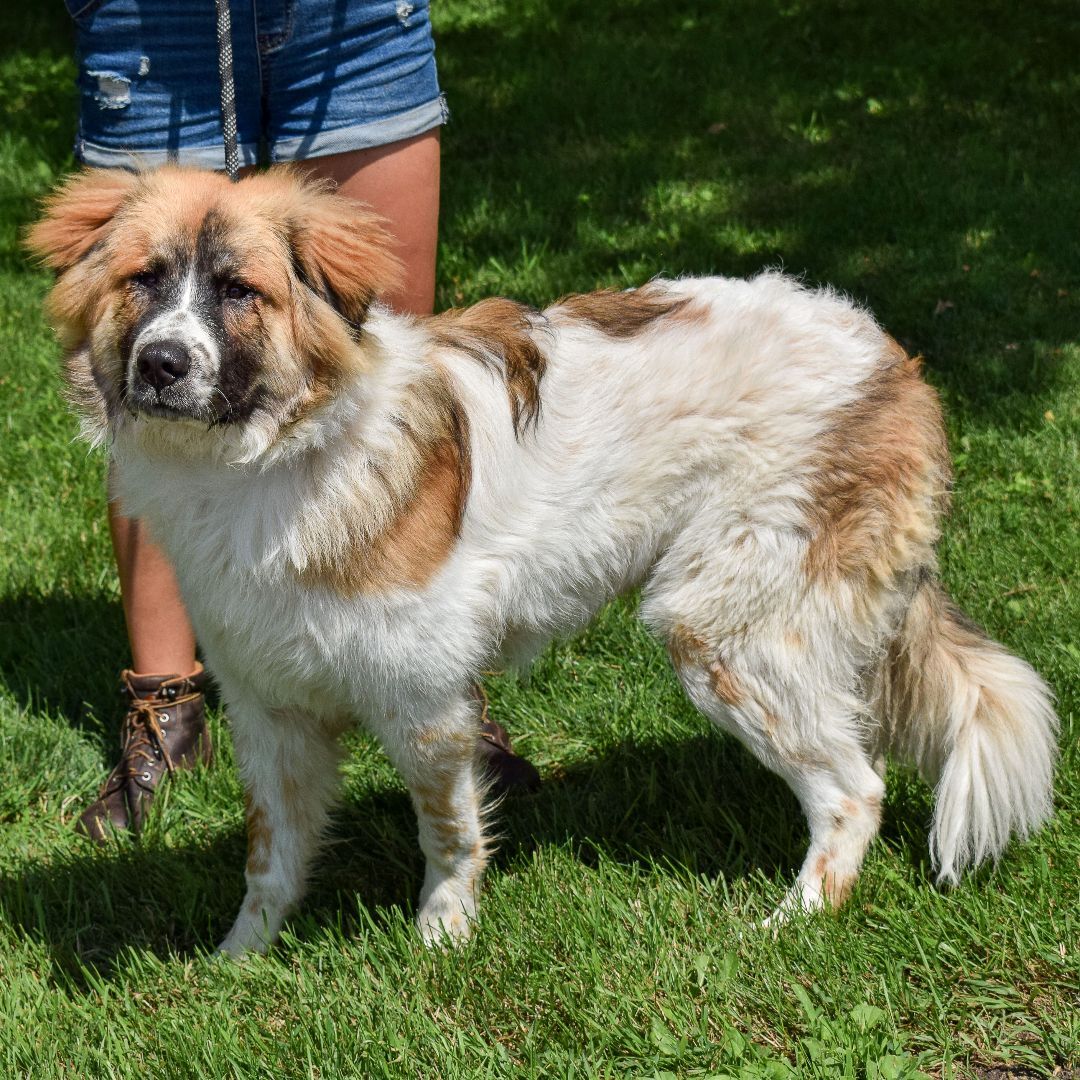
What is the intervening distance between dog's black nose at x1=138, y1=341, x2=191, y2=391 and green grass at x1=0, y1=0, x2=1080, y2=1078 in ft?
4.27

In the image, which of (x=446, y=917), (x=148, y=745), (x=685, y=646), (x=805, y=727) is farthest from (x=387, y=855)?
(x=805, y=727)

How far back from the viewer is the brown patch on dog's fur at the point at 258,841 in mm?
3176

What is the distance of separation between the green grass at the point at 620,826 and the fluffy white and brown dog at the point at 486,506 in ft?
0.66

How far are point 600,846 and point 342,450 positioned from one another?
1.21 meters

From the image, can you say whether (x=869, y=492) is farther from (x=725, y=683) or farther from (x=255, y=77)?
(x=255, y=77)

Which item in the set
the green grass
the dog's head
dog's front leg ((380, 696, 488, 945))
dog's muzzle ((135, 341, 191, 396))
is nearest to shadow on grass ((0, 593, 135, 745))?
the green grass

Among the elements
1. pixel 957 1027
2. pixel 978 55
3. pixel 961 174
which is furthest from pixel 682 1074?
pixel 978 55

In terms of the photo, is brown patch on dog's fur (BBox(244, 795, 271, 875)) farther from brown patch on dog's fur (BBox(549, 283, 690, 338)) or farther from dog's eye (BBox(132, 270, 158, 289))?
brown patch on dog's fur (BBox(549, 283, 690, 338))

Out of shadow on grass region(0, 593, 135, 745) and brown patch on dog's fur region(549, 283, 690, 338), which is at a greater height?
brown patch on dog's fur region(549, 283, 690, 338)

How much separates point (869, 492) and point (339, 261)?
4.02ft

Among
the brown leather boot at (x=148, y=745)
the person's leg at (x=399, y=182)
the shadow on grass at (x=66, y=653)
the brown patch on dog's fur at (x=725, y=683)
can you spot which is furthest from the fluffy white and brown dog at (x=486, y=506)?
the shadow on grass at (x=66, y=653)

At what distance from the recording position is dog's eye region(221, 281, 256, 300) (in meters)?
2.69

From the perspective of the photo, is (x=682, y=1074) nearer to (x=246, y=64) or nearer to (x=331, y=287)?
(x=331, y=287)

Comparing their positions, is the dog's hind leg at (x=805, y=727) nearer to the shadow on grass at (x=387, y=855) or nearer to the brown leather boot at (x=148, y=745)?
the shadow on grass at (x=387, y=855)
